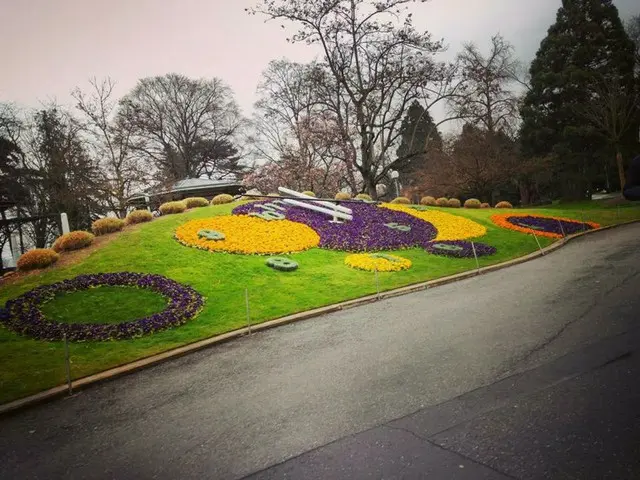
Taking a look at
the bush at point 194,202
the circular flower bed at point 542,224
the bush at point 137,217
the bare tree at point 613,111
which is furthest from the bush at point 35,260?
the bare tree at point 613,111

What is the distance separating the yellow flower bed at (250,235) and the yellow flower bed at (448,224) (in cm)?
694

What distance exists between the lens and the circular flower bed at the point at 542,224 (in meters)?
19.6

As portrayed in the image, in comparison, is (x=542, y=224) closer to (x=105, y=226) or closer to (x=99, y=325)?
(x=99, y=325)

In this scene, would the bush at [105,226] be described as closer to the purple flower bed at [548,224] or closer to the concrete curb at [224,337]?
the concrete curb at [224,337]

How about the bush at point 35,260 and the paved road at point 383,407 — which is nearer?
the paved road at point 383,407

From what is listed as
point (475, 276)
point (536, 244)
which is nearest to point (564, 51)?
Result: point (536, 244)

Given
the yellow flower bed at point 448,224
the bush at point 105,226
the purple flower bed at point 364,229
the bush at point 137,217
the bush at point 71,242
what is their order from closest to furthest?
1. the bush at point 71,242
2. the bush at point 105,226
3. the purple flower bed at point 364,229
4. the bush at point 137,217
5. the yellow flower bed at point 448,224

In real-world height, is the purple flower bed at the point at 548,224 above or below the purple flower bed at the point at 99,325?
below

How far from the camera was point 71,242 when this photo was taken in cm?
1388

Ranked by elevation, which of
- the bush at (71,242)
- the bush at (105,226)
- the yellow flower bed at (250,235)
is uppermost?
the bush at (105,226)

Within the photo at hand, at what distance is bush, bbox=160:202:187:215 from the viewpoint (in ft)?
63.0

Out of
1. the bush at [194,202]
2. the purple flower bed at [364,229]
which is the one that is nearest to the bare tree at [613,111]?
the purple flower bed at [364,229]

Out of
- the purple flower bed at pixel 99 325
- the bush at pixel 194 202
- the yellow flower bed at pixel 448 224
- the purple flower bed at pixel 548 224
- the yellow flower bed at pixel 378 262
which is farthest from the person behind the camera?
the bush at pixel 194 202

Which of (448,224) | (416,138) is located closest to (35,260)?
(448,224)
